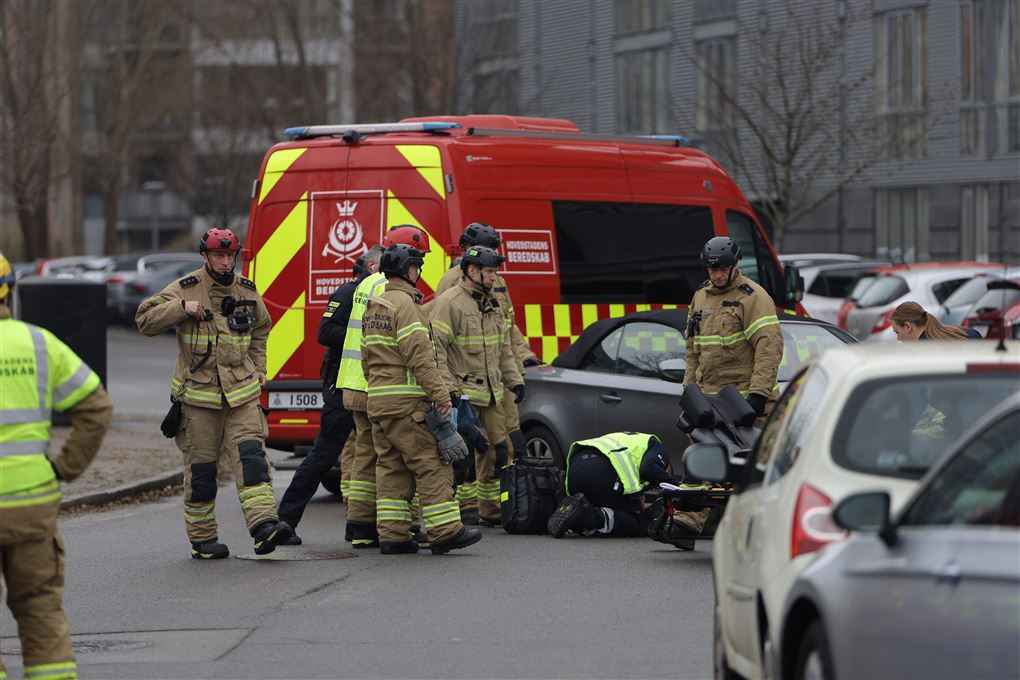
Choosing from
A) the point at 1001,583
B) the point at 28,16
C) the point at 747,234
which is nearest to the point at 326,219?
Answer: the point at 747,234

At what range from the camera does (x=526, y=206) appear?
13547mm

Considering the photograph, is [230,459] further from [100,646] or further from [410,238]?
[100,646]

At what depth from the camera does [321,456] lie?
1165cm

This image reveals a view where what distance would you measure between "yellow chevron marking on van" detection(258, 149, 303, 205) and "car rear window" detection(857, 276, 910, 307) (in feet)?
35.1

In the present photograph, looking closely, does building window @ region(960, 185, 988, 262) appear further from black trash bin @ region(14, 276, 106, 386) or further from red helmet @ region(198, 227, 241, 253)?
red helmet @ region(198, 227, 241, 253)

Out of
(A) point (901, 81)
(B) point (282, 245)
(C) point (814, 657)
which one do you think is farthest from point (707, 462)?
(A) point (901, 81)

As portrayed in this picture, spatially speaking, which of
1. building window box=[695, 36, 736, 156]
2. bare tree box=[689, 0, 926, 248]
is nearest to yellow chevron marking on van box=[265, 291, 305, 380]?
bare tree box=[689, 0, 926, 248]

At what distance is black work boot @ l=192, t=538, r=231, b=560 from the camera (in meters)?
10.8

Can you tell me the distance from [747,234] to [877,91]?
2110 cm

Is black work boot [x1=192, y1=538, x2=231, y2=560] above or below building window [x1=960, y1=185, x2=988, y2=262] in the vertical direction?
below

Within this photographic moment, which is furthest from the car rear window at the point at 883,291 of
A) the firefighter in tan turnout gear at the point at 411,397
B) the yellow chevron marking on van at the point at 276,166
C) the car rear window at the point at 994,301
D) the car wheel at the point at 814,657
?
the car wheel at the point at 814,657

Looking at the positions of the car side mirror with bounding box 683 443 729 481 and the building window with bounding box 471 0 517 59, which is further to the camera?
the building window with bounding box 471 0 517 59

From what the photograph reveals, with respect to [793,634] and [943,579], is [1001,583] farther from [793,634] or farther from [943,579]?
[793,634]

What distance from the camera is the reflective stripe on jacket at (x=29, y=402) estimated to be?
6.20m
